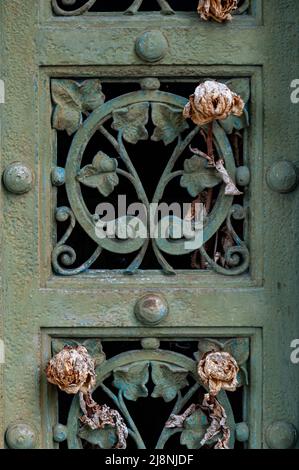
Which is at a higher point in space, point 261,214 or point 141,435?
point 261,214

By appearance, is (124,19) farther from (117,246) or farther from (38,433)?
(38,433)

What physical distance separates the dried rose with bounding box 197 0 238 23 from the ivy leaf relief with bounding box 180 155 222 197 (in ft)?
0.77

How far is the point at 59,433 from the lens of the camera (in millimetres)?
1521

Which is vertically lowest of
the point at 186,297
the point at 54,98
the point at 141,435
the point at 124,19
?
the point at 141,435

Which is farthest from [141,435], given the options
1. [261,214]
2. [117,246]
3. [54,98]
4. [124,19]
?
[124,19]

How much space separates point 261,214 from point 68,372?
1.39 ft

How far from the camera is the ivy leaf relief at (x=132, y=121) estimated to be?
1489mm

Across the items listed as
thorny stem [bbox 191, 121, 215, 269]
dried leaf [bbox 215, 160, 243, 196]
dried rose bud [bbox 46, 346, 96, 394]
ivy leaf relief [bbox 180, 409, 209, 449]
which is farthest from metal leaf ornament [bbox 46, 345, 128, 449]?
dried leaf [bbox 215, 160, 243, 196]

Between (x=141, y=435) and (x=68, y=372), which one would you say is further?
(x=141, y=435)

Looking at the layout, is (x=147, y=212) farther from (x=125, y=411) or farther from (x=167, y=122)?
(x=125, y=411)

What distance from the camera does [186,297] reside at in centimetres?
149

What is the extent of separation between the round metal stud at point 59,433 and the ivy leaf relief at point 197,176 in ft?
1.54

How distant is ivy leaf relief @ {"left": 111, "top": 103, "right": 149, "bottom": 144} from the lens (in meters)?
1.49

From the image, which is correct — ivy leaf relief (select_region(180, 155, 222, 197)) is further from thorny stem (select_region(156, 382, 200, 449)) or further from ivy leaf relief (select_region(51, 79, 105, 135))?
thorny stem (select_region(156, 382, 200, 449))
